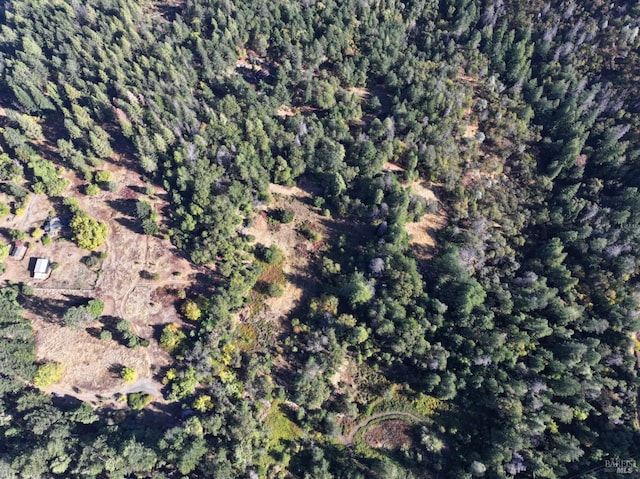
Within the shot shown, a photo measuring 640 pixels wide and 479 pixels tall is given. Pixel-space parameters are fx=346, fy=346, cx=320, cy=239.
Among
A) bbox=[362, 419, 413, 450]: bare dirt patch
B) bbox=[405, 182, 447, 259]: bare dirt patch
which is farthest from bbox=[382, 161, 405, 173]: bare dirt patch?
bbox=[362, 419, 413, 450]: bare dirt patch

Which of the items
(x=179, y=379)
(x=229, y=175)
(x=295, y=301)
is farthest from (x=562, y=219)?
(x=179, y=379)

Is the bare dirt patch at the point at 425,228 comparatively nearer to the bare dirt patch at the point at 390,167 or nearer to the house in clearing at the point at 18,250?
the bare dirt patch at the point at 390,167

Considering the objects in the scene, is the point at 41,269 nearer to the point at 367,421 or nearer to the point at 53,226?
the point at 53,226

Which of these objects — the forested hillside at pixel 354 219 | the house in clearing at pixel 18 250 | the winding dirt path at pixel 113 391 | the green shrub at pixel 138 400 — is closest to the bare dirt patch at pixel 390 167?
the forested hillside at pixel 354 219

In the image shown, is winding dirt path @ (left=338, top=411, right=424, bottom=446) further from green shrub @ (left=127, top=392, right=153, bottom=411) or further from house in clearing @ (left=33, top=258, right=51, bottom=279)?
house in clearing @ (left=33, top=258, right=51, bottom=279)

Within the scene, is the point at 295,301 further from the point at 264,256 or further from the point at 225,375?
the point at 225,375
